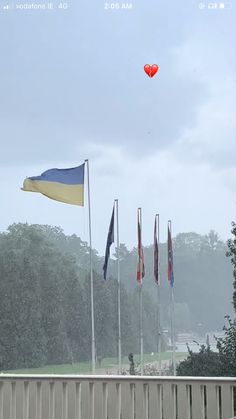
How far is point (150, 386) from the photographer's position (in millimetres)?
2141

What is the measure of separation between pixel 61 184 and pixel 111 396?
1.57 metres

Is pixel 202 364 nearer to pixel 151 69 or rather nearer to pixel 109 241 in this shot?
pixel 109 241

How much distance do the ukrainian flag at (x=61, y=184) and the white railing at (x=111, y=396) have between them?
1.42 metres

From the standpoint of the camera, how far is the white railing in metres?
2.10

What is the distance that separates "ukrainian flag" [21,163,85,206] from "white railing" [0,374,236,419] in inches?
56.0

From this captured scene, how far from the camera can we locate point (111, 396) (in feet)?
7.11

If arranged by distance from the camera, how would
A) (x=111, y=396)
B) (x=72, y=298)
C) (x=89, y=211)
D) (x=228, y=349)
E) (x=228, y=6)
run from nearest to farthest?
(x=111, y=396) < (x=228, y=6) < (x=228, y=349) < (x=72, y=298) < (x=89, y=211)

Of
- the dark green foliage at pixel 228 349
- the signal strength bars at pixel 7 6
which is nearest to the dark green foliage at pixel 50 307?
the dark green foliage at pixel 228 349

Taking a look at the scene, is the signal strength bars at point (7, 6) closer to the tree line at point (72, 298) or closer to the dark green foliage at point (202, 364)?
the tree line at point (72, 298)

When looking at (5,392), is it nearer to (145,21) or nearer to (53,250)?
(53,250)

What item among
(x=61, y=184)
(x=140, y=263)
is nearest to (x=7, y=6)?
(x=61, y=184)

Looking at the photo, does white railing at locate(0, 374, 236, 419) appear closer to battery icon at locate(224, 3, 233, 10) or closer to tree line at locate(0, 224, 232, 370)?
tree line at locate(0, 224, 232, 370)

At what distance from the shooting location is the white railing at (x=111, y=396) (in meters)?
2.10

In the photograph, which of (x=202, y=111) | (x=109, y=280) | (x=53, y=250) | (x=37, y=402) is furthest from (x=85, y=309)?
(x=202, y=111)
